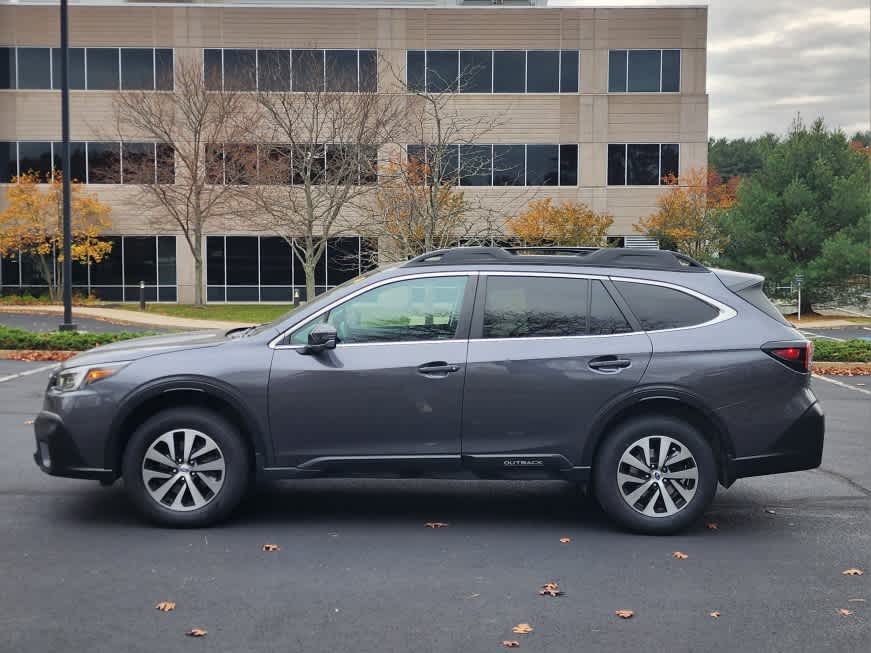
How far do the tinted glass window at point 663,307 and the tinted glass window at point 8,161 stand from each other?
39858mm

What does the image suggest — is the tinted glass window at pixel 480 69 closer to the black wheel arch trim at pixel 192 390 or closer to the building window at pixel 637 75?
the building window at pixel 637 75

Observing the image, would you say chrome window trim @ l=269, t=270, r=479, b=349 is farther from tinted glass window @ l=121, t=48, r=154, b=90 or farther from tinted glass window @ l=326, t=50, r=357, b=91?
tinted glass window @ l=121, t=48, r=154, b=90

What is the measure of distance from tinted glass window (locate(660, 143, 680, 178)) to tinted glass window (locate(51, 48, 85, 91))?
2352 cm

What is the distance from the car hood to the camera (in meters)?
6.95

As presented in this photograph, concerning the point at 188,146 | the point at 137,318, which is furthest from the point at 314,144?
the point at 137,318

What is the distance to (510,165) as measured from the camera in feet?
138

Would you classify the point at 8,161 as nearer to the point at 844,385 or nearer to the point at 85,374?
the point at 844,385

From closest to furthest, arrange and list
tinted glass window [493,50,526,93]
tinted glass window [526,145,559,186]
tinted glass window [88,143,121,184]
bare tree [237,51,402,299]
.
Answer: bare tree [237,51,402,299]
tinted glass window [88,143,121,184]
tinted glass window [493,50,526,93]
tinted glass window [526,145,559,186]

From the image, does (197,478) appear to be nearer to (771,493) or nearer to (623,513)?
(623,513)

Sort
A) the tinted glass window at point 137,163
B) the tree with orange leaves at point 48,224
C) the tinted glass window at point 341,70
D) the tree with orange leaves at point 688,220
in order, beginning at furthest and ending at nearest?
the tree with orange leaves at point 48,224, the tinted glass window at point 137,163, the tree with orange leaves at point 688,220, the tinted glass window at point 341,70

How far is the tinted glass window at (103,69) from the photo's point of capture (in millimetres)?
41781

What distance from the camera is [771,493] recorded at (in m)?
8.28

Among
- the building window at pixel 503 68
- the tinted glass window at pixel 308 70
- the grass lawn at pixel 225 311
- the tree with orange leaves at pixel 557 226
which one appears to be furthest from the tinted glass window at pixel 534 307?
the building window at pixel 503 68

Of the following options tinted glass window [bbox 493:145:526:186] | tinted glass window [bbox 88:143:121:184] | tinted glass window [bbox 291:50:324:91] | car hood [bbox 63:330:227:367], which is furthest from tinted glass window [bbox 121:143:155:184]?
car hood [bbox 63:330:227:367]
